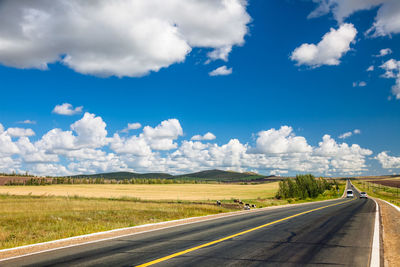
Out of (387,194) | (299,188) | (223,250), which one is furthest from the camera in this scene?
(387,194)

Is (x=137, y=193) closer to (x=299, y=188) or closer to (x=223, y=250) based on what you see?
(x=299, y=188)

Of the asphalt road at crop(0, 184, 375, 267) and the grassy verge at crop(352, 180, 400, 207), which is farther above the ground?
the asphalt road at crop(0, 184, 375, 267)

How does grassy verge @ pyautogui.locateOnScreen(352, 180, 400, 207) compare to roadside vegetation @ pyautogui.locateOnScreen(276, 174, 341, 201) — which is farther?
roadside vegetation @ pyautogui.locateOnScreen(276, 174, 341, 201)

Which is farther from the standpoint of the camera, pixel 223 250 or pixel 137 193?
pixel 137 193

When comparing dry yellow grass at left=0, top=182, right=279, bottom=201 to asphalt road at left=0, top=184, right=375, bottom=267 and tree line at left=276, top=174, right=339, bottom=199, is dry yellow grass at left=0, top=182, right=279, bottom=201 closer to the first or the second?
tree line at left=276, top=174, right=339, bottom=199

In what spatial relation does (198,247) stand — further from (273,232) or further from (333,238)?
(333,238)

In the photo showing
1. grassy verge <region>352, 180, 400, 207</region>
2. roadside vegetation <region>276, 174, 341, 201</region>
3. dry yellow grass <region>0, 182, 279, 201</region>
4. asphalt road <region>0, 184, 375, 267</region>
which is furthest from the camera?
roadside vegetation <region>276, 174, 341, 201</region>

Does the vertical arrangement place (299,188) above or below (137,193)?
above

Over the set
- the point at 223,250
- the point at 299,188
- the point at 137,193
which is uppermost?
the point at 223,250

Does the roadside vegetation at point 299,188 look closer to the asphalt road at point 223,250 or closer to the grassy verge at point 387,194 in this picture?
the grassy verge at point 387,194

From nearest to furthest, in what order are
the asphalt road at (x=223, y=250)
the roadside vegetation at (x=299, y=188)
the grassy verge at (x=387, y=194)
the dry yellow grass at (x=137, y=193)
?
the asphalt road at (x=223, y=250)
the dry yellow grass at (x=137, y=193)
the grassy verge at (x=387, y=194)
the roadside vegetation at (x=299, y=188)

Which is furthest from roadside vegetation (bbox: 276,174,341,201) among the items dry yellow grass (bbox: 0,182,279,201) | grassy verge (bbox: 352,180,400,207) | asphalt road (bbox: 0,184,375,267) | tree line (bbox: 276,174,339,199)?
asphalt road (bbox: 0,184,375,267)

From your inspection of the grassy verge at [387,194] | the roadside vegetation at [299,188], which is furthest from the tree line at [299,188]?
the grassy verge at [387,194]

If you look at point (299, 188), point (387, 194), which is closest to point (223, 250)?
point (299, 188)
